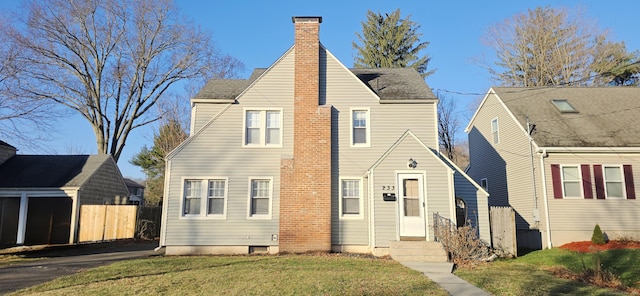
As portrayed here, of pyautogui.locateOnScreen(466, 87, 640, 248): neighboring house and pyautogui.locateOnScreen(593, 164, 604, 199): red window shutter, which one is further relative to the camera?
pyautogui.locateOnScreen(593, 164, 604, 199): red window shutter

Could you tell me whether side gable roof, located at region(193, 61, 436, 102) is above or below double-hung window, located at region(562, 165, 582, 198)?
above

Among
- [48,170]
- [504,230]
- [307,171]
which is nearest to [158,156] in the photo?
[48,170]

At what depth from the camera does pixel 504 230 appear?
41.6 feet

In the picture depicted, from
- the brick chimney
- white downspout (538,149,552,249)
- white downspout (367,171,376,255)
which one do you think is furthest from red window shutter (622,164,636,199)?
the brick chimney

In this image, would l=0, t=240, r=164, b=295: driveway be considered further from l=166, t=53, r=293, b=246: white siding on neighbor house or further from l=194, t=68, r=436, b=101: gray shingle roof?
l=194, t=68, r=436, b=101: gray shingle roof

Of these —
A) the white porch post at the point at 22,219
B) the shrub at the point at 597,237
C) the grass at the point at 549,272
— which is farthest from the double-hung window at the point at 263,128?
the white porch post at the point at 22,219

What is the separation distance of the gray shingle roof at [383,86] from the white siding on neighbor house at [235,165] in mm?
1509

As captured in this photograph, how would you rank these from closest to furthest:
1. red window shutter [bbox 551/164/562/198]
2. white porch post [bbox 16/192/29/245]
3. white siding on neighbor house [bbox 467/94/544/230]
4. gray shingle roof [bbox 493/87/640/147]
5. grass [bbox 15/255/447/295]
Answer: grass [bbox 15/255/447/295] < red window shutter [bbox 551/164/562/198] < gray shingle roof [bbox 493/87/640/147] < white siding on neighbor house [bbox 467/94/544/230] < white porch post [bbox 16/192/29/245]

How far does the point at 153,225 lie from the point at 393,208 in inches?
612

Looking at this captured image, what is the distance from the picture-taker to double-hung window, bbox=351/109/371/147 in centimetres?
1412

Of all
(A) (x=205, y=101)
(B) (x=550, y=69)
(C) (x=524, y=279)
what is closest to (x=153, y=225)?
(A) (x=205, y=101)

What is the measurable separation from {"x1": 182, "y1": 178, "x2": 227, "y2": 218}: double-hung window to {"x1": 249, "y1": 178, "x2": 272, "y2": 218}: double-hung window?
0.97 meters

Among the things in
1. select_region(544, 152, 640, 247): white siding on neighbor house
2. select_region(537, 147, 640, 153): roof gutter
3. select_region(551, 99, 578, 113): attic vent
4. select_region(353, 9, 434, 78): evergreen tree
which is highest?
select_region(353, 9, 434, 78): evergreen tree

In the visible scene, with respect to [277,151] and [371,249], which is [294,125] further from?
[371,249]
